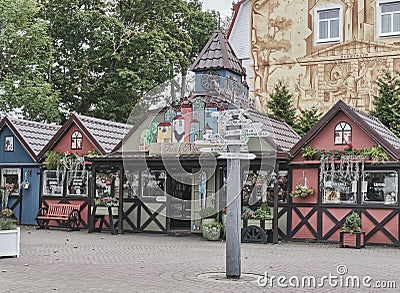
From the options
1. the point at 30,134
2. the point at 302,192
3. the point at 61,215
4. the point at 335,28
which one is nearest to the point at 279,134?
the point at 302,192

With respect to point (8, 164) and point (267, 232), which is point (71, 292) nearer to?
point (267, 232)

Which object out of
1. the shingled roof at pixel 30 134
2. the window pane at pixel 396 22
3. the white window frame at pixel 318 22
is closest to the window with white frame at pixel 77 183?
the shingled roof at pixel 30 134

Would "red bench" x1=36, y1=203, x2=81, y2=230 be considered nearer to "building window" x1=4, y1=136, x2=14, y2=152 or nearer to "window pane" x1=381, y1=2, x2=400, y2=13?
"building window" x1=4, y1=136, x2=14, y2=152

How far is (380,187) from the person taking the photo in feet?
54.8

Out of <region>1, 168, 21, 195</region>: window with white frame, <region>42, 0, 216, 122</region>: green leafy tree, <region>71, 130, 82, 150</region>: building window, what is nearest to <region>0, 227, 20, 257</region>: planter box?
<region>71, 130, 82, 150</region>: building window

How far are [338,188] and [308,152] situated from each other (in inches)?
47.3

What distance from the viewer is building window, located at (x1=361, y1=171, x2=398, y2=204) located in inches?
650

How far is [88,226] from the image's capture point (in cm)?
1997

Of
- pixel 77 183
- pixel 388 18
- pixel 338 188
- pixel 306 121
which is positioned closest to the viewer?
pixel 338 188

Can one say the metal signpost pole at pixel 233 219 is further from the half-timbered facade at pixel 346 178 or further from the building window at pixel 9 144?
the building window at pixel 9 144

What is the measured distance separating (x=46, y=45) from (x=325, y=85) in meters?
11.2

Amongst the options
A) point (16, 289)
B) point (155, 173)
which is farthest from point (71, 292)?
point (155, 173)

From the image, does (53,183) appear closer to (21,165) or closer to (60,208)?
(60,208)

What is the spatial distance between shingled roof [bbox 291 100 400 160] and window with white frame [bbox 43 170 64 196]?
7923 millimetres
